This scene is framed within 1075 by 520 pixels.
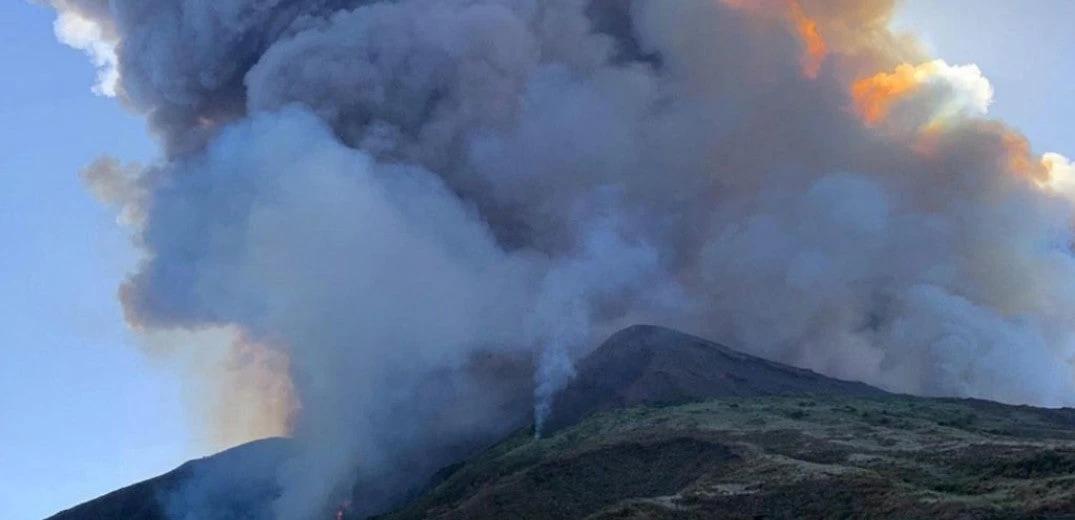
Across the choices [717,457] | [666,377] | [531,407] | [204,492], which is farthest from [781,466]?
[204,492]

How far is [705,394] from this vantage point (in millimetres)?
58000

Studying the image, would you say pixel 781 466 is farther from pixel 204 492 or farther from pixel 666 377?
pixel 204 492

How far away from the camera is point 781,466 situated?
36031mm

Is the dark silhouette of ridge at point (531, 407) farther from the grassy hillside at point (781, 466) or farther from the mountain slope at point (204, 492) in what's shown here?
the grassy hillside at point (781, 466)

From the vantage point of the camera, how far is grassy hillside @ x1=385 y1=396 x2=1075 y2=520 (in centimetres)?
3080

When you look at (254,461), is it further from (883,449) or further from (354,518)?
(883,449)

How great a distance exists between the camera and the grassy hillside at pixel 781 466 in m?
30.8

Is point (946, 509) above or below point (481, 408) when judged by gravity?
below

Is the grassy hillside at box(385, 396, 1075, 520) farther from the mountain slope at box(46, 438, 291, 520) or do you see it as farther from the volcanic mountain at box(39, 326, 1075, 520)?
the mountain slope at box(46, 438, 291, 520)

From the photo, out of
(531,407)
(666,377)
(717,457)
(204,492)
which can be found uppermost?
(531,407)

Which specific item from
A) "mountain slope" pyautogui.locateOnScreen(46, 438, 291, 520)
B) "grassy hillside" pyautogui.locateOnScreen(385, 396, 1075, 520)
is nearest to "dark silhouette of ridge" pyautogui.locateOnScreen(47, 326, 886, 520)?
"mountain slope" pyautogui.locateOnScreen(46, 438, 291, 520)

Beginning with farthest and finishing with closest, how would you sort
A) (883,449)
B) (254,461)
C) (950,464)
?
(254,461)
(883,449)
(950,464)

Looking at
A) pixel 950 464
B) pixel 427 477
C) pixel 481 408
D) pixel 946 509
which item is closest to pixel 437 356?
pixel 481 408

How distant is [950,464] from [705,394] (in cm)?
2379
